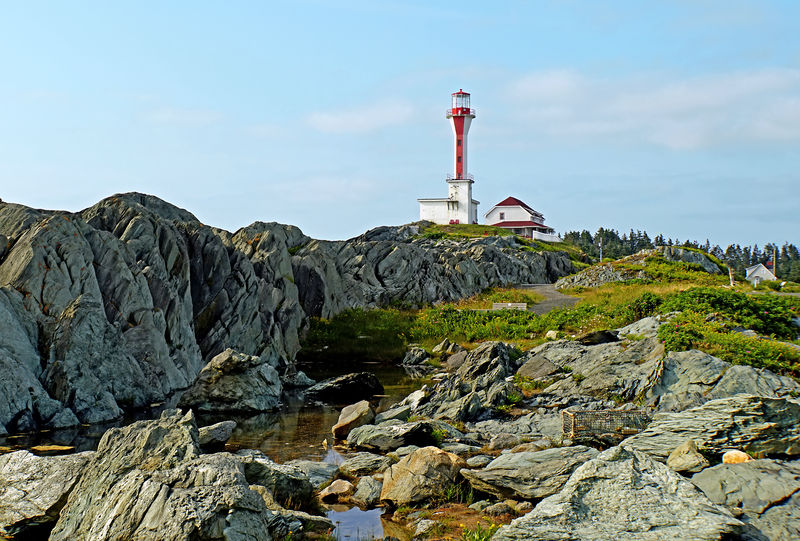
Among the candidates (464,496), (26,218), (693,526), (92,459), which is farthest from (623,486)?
(26,218)

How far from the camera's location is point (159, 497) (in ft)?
33.9

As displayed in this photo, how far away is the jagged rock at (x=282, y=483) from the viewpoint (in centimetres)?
1423

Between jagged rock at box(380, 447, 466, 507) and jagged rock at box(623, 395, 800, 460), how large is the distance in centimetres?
445

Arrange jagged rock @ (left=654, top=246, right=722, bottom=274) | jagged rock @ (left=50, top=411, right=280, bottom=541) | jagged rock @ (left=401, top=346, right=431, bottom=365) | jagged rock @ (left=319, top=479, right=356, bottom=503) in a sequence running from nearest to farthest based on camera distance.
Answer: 1. jagged rock @ (left=50, top=411, right=280, bottom=541)
2. jagged rock @ (left=319, top=479, right=356, bottom=503)
3. jagged rock @ (left=401, top=346, right=431, bottom=365)
4. jagged rock @ (left=654, top=246, right=722, bottom=274)

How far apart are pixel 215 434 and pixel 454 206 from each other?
381ft

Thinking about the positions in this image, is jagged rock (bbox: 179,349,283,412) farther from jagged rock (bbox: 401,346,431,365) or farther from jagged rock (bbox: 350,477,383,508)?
jagged rock (bbox: 401,346,431,365)

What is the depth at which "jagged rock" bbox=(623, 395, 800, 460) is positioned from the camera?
1420cm

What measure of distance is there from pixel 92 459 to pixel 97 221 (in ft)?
83.2

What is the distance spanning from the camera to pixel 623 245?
18088cm

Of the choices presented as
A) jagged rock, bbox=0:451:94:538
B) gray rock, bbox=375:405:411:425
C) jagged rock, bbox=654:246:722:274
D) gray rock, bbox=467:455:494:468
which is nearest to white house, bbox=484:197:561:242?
jagged rock, bbox=654:246:722:274

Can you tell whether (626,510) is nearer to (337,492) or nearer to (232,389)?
(337,492)

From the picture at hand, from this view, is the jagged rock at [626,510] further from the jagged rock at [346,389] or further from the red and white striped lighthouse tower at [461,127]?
the red and white striped lighthouse tower at [461,127]

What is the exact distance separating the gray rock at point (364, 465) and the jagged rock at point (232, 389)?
397 inches

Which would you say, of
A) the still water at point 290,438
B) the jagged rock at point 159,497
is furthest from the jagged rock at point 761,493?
the jagged rock at point 159,497
